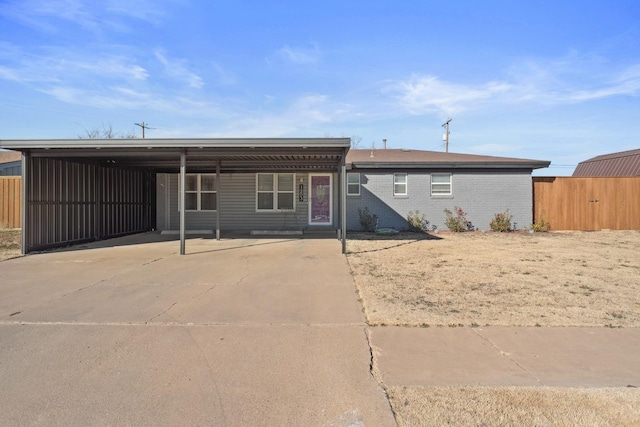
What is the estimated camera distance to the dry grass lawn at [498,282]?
5.63m

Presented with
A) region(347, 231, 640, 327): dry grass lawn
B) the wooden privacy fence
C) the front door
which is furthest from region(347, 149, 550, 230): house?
region(347, 231, 640, 327): dry grass lawn

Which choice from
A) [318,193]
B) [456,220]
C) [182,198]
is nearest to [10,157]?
[318,193]

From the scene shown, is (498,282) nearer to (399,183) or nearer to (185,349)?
(185,349)

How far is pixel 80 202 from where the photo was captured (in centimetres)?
1362

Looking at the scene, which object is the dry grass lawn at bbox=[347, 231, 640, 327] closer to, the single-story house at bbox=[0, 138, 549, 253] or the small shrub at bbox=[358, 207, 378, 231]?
the small shrub at bbox=[358, 207, 378, 231]

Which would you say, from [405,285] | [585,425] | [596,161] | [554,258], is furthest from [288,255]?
[596,161]

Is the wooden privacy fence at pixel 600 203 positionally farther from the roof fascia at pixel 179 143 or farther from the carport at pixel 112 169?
the roof fascia at pixel 179 143

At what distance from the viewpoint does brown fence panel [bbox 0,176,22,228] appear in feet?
60.6

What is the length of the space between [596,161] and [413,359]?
100ft

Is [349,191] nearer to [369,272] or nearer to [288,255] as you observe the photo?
[288,255]

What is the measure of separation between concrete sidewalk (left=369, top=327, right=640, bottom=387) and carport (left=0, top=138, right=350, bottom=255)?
20.5 ft

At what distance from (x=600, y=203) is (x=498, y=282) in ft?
40.6

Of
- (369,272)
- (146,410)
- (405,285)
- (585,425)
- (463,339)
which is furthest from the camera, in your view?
(369,272)

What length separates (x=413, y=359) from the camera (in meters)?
4.23
